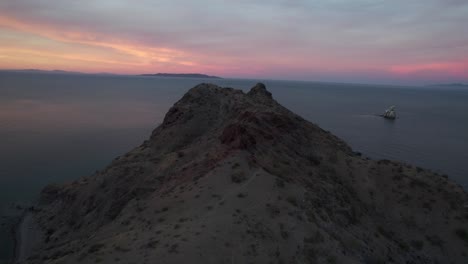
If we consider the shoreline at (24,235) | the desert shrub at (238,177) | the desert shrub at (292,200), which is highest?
the desert shrub at (238,177)

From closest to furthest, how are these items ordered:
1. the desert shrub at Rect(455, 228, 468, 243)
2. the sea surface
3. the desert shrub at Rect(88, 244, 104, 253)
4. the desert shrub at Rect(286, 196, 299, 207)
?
the desert shrub at Rect(88, 244, 104, 253), the desert shrub at Rect(286, 196, 299, 207), the desert shrub at Rect(455, 228, 468, 243), the sea surface

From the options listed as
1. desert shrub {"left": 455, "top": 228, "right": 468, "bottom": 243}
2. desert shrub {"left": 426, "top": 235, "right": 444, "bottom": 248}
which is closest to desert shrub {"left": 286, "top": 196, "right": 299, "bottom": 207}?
desert shrub {"left": 426, "top": 235, "right": 444, "bottom": 248}

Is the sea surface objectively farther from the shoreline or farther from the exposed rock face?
the exposed rock face

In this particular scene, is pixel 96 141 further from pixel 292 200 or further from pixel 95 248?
pixel 292 200

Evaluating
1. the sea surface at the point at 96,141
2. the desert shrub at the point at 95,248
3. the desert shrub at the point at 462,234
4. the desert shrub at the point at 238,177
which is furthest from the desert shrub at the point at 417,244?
the sea surface at the point at 96,141

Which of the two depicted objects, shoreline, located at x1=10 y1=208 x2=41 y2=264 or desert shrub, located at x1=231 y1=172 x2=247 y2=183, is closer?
desert shrub, located at x1=231 y1=172 x2=247 y2=183

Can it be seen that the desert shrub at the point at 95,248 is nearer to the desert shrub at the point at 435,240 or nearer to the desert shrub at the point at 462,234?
the desert shrub at the point at 435,240

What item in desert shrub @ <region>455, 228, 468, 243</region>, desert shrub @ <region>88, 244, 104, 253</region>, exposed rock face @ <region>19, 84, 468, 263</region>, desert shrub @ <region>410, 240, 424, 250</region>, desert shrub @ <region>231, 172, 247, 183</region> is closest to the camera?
desert shrub @ <region>88, 244, 104, 253</region>

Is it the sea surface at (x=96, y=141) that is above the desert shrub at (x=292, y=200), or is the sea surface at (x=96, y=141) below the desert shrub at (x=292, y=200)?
below
